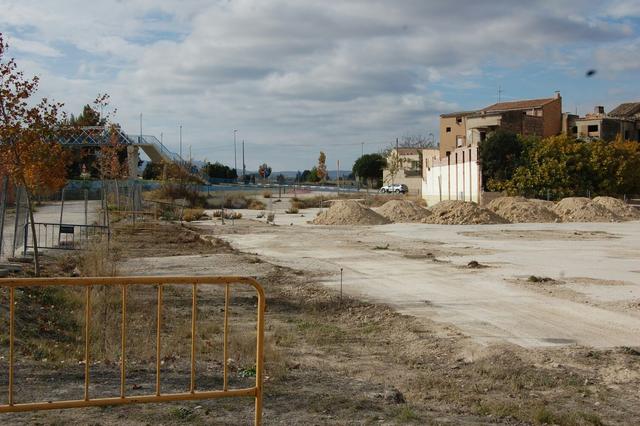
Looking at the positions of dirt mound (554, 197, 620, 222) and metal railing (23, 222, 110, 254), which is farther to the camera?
dirt mound (554, 197, 620, 222)

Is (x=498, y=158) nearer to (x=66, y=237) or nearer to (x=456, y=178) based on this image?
(x=456, y=178)

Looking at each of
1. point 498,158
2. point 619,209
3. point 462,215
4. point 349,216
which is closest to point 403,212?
point 462,215

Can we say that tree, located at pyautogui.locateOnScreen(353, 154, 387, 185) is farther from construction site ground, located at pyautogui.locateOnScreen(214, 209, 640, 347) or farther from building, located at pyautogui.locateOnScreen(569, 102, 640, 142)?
construction site ground, located at pyautogui.locateOnScreen(214, 209, 640, 347)

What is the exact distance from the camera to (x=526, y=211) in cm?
4831

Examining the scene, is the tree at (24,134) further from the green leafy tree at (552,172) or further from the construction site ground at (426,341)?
the green leafy tree at (552,172)

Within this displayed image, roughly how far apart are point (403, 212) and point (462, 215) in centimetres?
508

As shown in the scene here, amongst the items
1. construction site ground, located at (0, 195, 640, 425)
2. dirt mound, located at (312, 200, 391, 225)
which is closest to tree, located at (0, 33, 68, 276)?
construction site ground, located at (0, 195, 640, 425)

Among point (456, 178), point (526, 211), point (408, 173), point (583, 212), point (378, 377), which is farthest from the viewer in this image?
point (408, 173)

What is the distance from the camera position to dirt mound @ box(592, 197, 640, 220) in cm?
4917

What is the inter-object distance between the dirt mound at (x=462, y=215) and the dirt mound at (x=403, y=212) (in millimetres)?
1384

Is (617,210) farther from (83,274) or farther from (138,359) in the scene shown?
(138,359)

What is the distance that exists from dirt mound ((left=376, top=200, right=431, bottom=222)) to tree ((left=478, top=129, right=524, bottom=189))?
11.9 m

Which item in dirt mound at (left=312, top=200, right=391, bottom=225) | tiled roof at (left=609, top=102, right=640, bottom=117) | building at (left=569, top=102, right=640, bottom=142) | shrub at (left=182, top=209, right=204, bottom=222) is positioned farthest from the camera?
tiled roof at (left=609, top=102, right=640, bottom=117)

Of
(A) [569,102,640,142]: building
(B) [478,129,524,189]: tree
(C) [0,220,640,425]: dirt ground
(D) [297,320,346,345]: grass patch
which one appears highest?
(A) [569,102,640,142]: building
